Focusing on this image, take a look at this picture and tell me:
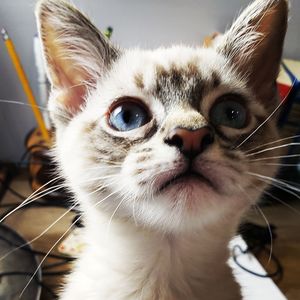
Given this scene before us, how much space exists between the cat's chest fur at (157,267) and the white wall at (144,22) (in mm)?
831

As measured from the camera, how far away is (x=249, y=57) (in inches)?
24.8

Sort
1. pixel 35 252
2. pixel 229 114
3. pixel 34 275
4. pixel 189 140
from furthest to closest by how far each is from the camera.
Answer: pixel 35 252, pixel 34 275, pixel 229 114, pixel 189 140

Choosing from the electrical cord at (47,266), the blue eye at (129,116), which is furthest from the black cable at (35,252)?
the blue eye at (129,116)

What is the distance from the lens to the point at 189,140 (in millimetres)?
430

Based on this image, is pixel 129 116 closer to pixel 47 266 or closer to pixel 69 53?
pixel 69 53

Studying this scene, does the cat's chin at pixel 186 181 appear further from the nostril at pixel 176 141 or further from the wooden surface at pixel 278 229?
the wooden surface at pixel 278 229

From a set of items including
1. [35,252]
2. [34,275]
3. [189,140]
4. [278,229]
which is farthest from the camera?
[278,229]

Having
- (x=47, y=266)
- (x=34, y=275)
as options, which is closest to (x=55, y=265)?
(x=47, y=266)

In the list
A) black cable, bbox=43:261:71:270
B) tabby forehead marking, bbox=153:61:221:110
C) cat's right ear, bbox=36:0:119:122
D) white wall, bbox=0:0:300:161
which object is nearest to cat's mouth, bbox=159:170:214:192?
tabby forehead marking, bbox=153:61:221:110

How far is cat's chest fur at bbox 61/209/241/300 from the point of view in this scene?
0.56 meters

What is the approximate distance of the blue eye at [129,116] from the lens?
0.51 metres

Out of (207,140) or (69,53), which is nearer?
(207,140)

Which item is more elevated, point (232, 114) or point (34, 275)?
point (232, 114)

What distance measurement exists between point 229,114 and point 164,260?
0.80 ft
